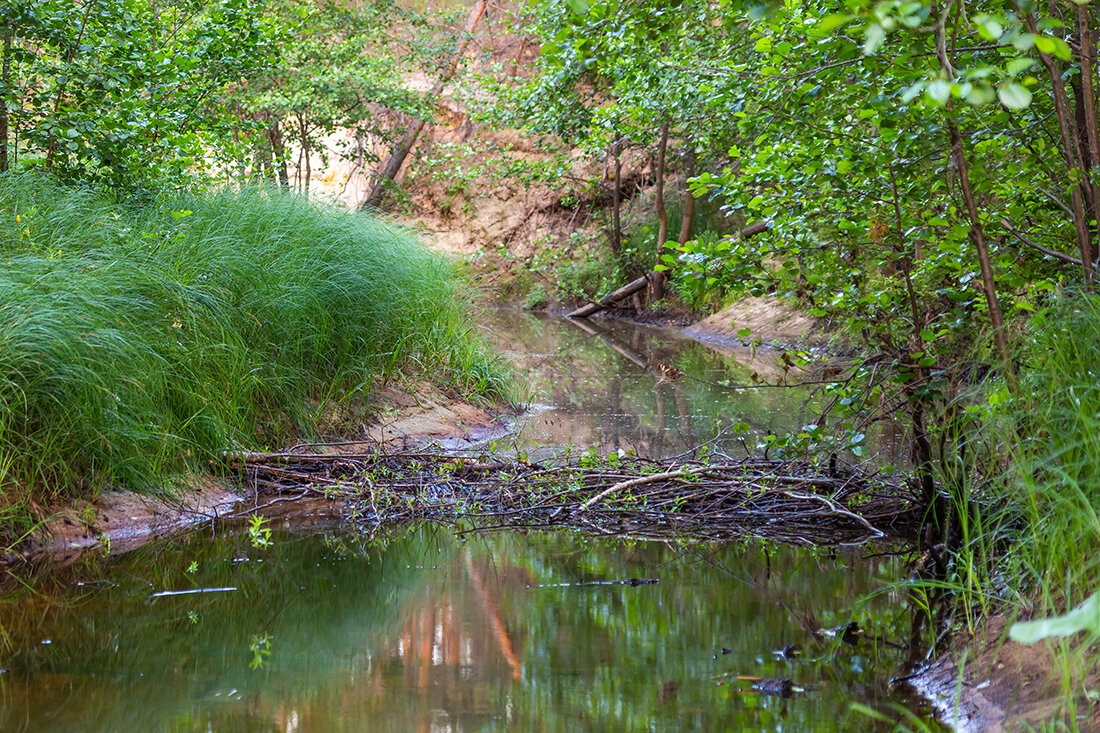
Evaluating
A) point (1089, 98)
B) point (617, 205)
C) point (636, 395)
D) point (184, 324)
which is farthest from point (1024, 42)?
point (617, 205)

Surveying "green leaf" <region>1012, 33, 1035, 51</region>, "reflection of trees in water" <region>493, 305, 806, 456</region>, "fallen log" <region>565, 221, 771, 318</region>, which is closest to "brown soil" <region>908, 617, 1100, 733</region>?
"green leaf" <region>1012, 33, 1035, 51</region>

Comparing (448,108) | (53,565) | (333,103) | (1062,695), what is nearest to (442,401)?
(53,565)

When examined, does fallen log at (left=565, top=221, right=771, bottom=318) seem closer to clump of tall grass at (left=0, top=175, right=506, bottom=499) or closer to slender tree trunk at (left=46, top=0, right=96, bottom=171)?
clump of tall grass at (left=0, top=175, right=506, bottom=499)

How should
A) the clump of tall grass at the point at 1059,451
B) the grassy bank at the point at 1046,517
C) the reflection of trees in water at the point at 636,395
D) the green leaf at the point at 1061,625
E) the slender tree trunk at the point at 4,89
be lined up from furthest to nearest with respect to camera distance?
the reflection of trees in water at the point at 636,395 → the slender tree trunk at the point at 4,89 → the clump of tall grass at the point at 1059,451 → the grassy bank at the point at 1046,517 → the green leaf at the point at 1061,625

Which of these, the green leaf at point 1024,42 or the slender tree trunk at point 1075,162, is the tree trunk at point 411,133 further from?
the green leaf at point 1024,42

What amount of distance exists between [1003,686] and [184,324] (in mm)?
4240

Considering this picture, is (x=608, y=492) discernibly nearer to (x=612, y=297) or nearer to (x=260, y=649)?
(x=260, y=649)

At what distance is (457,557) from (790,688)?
5.99ft

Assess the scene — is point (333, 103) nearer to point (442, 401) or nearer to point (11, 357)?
point (442, 401)

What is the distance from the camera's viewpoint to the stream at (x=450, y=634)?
8.91 feet

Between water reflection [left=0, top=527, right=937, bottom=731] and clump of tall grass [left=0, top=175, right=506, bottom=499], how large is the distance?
64 cm

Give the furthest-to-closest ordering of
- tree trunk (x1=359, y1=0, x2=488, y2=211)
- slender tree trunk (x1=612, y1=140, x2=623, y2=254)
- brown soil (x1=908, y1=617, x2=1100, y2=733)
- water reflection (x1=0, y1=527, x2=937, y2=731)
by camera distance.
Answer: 1. tree trunk (x1=359, y1=0, x2=488, y2=211)
2. slender tree trunk (x1=612, y1=140, x2=623, y2=254)
3. water reflection (x1=0, y1=527, x2=937, y2=731)
4. brown soil (x1=908, y1=617, x2=1100, y2=733)

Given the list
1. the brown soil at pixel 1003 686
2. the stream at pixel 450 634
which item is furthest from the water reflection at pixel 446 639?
the brown soil at pixel 1003 686

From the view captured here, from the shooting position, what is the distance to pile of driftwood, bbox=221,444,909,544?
15.1 ft
